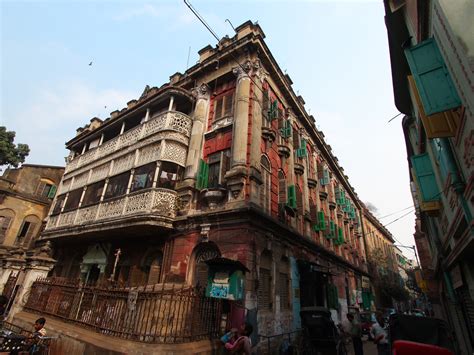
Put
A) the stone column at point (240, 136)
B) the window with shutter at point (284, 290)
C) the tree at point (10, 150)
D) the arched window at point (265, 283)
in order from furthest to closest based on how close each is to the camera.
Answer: the tree at point (10, 150) < the window with shutter at point (284, 290) < the stone column at point (240, 136) < the arched window at point (265, 283)


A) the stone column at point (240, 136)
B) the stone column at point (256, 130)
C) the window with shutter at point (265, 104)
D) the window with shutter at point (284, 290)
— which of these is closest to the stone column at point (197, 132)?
the stone column at point (240, 136)

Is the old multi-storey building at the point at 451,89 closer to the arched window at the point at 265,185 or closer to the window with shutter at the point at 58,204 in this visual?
the arched window at the point at 265,185

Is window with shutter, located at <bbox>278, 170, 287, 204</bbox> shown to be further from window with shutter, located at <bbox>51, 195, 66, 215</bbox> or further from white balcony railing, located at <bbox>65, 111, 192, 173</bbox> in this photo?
window with shutter, located at <bbox>51, 195, 66, 215</bbox>

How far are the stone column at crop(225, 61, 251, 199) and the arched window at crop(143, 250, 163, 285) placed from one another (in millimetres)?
5172

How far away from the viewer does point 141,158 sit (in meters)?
13.3

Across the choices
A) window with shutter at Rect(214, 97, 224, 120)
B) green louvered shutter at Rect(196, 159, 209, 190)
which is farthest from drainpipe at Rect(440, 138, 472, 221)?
window with shutter at Rect(214, 97, 224, 120)

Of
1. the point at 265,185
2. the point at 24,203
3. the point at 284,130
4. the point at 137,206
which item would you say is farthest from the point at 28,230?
the point at 284,130

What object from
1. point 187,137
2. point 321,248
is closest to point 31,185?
point 187,137

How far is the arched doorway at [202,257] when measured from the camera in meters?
10.2

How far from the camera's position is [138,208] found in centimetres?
1142

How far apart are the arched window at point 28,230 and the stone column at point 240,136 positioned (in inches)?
836

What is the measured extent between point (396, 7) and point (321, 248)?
508 inches

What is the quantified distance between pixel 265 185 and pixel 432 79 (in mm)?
7950

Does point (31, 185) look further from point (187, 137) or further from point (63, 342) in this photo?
point (63, 342)
